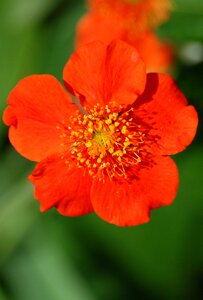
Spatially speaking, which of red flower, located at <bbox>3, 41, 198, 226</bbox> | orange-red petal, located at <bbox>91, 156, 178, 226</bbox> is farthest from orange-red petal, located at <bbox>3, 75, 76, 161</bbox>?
orange-red petal, located at <bbox>91, 156, 178, 226</bbox>

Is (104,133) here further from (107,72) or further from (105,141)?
(107,72)

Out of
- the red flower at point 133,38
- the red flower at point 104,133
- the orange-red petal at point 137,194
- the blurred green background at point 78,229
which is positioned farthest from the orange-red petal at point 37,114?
the red flower at point 133,38

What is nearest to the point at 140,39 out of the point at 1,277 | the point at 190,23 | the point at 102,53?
the point at 190,23

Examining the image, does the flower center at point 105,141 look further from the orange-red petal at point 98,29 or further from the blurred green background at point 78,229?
the orange-red petal at point 98,29

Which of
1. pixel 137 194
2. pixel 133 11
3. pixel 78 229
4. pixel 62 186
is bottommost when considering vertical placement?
pixel 78 229

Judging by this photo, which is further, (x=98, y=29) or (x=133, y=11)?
(x=98, y=29)

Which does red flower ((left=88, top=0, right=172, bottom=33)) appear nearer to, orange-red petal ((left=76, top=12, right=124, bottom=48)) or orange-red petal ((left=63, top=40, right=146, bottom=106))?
orange-red petal ((left=76, top=12, right=124, bottom=48))

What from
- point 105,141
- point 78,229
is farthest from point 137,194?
point 78,229
